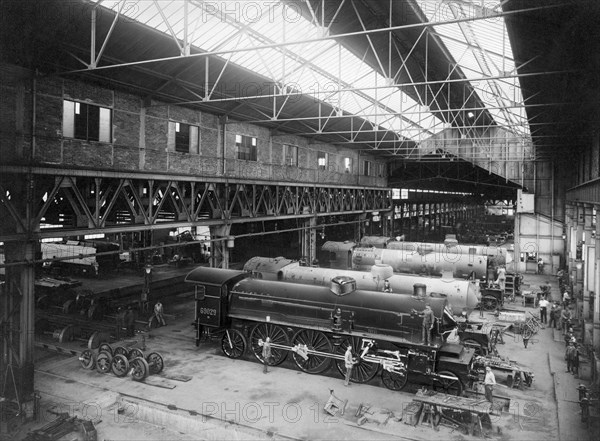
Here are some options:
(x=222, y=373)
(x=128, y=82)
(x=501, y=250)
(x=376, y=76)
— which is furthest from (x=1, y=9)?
(x=501, y=250)

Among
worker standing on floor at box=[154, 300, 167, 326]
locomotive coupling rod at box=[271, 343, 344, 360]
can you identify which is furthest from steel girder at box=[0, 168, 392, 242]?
locomotive coupling rod at box=[271, 343, 344, 360]

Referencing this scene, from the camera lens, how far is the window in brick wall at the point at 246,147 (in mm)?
21289

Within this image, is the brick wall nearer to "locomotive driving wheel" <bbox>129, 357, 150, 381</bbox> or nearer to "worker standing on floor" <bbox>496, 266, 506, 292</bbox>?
"locomotive driving wheel" <bbox>129, 357, 150, 381</bbox>

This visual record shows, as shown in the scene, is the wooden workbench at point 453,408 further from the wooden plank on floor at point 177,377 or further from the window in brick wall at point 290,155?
the window in brick wall at point 290,155

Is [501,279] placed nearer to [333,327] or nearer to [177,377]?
[333,327]

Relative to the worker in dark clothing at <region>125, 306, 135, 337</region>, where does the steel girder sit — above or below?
above

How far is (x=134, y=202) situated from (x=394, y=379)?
1147 cm

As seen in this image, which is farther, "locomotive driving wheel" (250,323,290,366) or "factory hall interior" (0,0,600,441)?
"locomotive driving wheel" (250,323,290,366)

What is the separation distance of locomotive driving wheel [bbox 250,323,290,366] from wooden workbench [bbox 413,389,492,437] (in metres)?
4.74

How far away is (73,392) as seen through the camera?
11.9m

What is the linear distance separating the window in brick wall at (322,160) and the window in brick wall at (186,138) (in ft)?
38.6

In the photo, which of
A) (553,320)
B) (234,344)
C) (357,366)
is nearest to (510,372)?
(357,366)

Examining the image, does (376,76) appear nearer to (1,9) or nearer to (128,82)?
(128,82)

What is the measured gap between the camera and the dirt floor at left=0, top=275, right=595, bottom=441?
1014 centimetres
